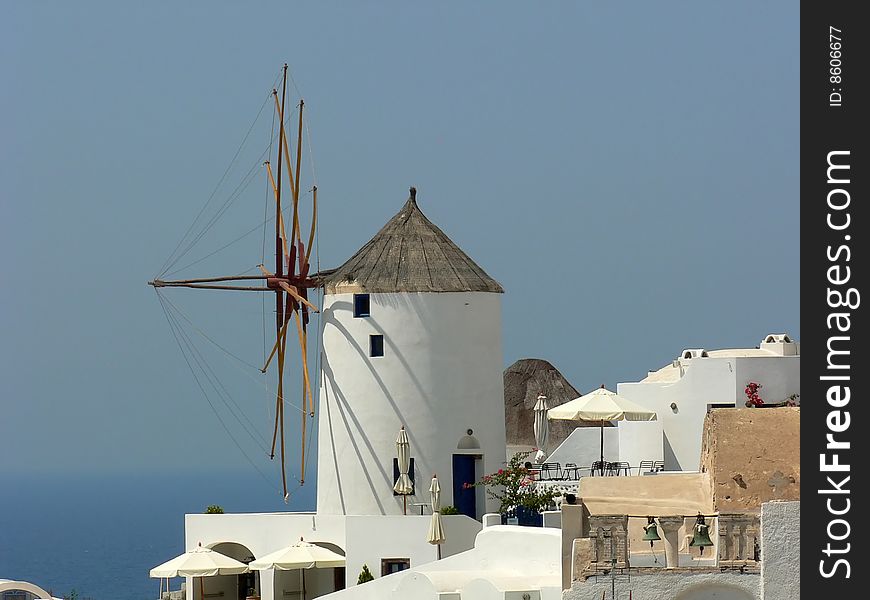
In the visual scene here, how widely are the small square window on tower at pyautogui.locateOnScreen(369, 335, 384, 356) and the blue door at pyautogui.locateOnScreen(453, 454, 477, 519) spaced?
257 centimetres

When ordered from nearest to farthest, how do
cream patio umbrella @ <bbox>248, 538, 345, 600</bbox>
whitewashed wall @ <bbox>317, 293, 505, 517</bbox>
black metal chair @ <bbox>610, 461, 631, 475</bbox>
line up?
black metal chair @ <bbox>610, 461, 631, 475</bbox> < cream patio umbrella @ <bbox>248, 538, 345, 600</bbox> < whitewashed wall @ <bbox>317, 293, 505, 517</bbox>

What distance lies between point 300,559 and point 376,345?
4.53m

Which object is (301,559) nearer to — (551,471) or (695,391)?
(551,471)

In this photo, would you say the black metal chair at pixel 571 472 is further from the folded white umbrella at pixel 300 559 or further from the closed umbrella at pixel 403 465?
the folded white umbrella at pixel 300 559

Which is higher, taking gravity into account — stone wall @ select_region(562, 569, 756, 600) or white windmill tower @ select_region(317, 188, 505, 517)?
white windmill tower @ select_region(317, 188, 505, 517)

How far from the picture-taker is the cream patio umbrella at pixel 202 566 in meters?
41.3

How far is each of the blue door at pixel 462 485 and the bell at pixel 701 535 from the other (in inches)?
542

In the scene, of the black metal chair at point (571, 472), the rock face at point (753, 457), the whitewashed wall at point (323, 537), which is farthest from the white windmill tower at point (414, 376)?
the rock face at point (753, 457)

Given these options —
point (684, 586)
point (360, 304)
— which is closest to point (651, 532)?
point (684, 586)

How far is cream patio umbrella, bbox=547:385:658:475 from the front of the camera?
1513 inches

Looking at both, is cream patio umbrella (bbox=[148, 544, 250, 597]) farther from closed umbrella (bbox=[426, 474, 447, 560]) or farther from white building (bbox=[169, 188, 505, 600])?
closed umbrella (bbox=[426, 474, 447, 560])

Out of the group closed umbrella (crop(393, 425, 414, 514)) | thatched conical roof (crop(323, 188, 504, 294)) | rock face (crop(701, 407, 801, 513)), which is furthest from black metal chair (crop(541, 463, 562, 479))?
rock face (crop(701, 407, 801, 513))

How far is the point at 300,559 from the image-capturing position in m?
40.3
